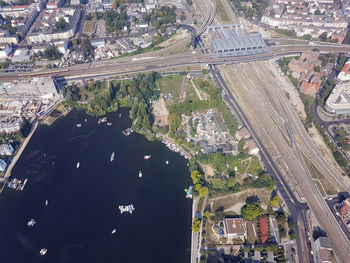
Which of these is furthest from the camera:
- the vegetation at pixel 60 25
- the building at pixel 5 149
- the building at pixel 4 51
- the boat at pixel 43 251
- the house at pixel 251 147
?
the vegetation at pixel 60 25

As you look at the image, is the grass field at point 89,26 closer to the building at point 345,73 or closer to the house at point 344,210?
the building at point 345,73

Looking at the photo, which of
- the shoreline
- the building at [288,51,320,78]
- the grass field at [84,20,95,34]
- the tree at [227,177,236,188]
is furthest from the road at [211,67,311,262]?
the grass field at [84,20,95,34]

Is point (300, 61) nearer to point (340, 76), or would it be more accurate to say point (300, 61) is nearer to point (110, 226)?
point (340, 76)

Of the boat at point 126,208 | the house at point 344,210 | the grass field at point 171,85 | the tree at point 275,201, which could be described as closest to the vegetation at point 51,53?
the grass field at point 171,85

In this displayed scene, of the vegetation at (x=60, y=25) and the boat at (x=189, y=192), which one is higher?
the vegetation at (x=60, y=25)

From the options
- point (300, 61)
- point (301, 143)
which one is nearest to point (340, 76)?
point (300, 61)
